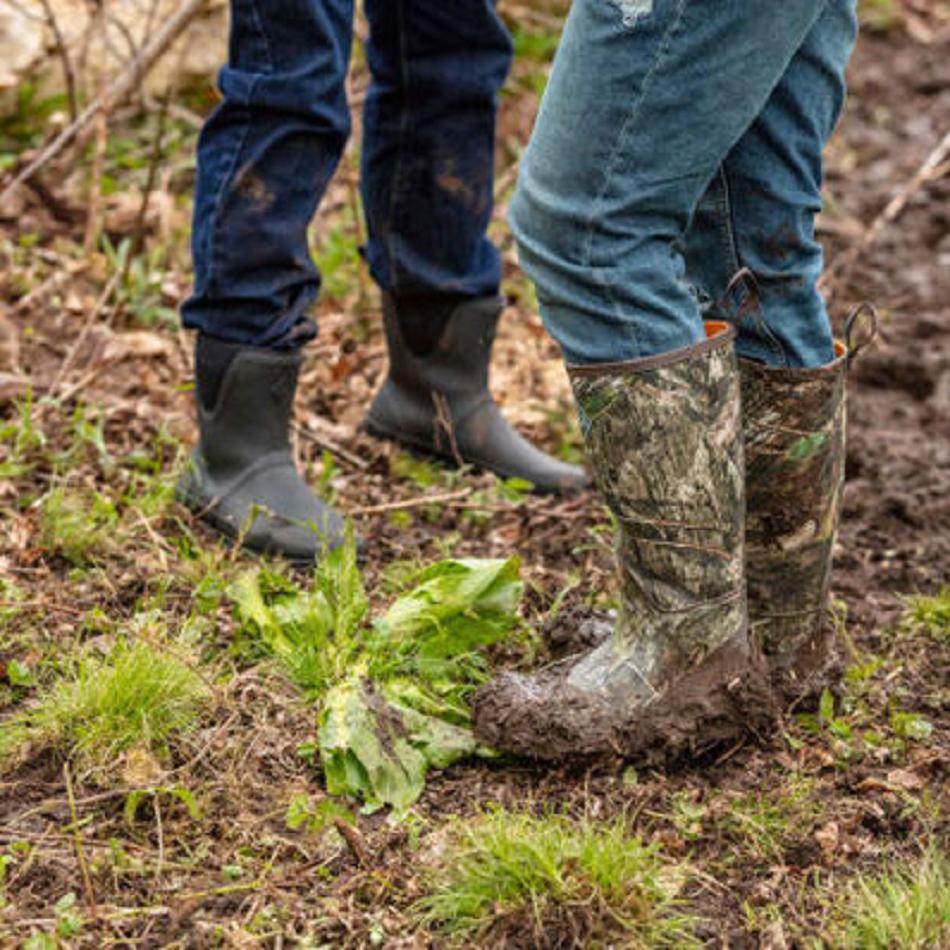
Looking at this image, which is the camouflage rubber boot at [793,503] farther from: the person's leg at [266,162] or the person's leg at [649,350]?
the person's leg at [266,162]

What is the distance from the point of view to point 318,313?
3.96 metres

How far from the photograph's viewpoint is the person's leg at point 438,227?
2.94 meters

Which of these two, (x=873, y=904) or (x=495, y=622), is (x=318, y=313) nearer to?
(x=495, y=622)

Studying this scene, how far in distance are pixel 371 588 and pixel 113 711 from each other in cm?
69

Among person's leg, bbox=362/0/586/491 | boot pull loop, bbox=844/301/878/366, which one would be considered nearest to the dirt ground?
person's leg, bbox=362/0/586/491

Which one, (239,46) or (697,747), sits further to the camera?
(239,46)

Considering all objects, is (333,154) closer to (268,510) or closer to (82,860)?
(268,510)

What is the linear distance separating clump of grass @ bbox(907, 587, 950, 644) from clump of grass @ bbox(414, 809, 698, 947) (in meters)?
0.95

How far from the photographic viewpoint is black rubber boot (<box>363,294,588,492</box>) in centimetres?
319

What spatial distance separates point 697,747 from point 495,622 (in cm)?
41

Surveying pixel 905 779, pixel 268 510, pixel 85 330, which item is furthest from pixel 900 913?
pixel 85 330

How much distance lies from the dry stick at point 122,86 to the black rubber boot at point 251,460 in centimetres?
136

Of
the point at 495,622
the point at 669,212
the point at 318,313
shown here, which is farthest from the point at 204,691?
the point at 318,313

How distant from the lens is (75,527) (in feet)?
9.03
